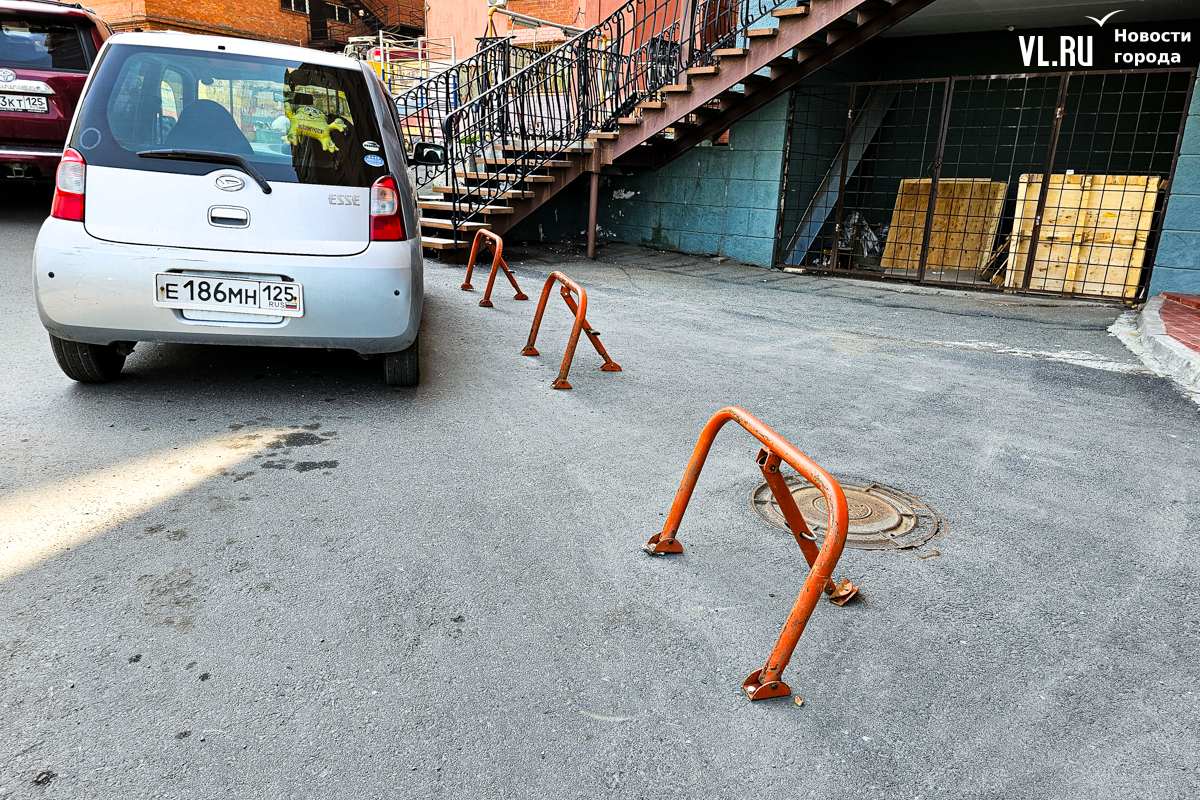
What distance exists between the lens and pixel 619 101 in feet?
36.9

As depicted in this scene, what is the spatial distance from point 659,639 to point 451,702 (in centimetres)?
67

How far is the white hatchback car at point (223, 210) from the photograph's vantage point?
3496 millimetres

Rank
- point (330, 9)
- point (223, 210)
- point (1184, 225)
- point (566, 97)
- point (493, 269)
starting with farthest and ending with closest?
point (330, 9) → point (566, 97) → point (1184, 225) → point (493, 269) → point (223, 210)

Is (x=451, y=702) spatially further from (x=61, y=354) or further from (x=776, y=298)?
(x=776, y=298)

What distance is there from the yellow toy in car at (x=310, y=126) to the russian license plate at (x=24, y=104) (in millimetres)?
6011

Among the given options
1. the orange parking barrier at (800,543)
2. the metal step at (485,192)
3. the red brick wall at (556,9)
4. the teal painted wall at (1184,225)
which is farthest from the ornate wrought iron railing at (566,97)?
the orange parking barrier at (800,543)

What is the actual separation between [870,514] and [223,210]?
3286mm

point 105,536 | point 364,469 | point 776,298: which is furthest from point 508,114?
point 105,536

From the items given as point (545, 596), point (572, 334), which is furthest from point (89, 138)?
point (545, 596)

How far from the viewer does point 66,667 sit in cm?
202

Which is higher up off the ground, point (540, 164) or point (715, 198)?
point (540, 164)

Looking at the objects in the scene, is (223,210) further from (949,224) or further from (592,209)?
(949,224)

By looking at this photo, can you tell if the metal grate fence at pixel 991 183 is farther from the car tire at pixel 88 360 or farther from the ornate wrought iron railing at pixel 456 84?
the car tire at pixel 88 360

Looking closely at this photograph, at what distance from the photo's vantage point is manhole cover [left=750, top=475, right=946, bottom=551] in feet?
9.85
